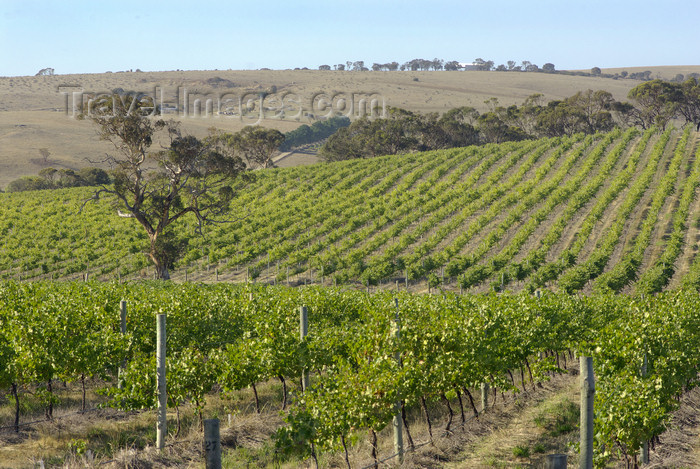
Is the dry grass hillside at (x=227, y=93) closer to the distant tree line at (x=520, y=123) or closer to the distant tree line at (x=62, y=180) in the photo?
the distant tree line at (x=62, y=180)

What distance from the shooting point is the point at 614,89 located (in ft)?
554

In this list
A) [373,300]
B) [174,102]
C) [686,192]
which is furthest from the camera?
[174,102]

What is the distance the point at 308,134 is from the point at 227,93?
5224 centimetres

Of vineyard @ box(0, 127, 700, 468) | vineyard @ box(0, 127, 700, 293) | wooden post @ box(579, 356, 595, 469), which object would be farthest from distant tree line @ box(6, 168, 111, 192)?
wooden post @ box(579, 356, 595, 469)

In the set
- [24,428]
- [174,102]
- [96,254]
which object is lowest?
[96,254]

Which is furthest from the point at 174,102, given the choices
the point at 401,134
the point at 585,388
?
the point at 585,388

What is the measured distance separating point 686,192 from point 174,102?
13347 cm

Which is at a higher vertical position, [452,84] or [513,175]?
[452,84]

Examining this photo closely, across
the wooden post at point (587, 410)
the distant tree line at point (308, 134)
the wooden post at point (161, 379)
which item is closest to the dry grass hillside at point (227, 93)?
the distant tree line at point (308, 134)

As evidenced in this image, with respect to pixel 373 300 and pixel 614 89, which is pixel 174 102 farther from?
pixel 373 300

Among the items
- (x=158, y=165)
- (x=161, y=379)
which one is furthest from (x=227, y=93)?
(x=161, y=379)

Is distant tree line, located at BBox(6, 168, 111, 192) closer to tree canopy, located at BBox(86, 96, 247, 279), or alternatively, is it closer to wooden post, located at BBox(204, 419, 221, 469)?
tree canopy, located at BBox(86, 96, 247, 279)

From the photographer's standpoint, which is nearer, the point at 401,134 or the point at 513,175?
the point at 513,175

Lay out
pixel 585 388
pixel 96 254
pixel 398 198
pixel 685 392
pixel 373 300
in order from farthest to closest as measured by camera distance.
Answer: pixel 398 198 → pixel 96 254 → pixel 373 300 → pixel 685 392 → pixel 585 388
